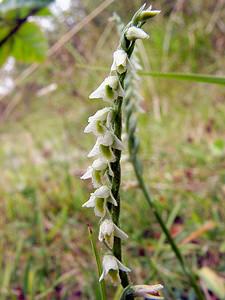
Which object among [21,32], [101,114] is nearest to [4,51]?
[21,32]

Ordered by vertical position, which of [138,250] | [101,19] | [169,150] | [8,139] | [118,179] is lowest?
[118,179]

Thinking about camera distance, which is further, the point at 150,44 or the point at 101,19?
the point at 101,19

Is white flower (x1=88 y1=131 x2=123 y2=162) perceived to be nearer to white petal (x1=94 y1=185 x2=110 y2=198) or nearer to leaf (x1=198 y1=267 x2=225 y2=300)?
white petal (x1=94 y1=185 x2=110 y2=198)

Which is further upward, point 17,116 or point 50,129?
point 17,116

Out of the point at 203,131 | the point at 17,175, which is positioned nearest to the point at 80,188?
the point at 17,175

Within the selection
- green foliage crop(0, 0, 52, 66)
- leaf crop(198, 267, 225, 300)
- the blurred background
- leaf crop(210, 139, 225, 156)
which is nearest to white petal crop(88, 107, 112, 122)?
the blurred background

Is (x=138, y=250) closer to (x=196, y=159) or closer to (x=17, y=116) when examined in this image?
(x=196, y=159)

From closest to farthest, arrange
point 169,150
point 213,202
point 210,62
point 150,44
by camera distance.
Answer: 1. point 213,202
2. point 169,150
3. point 210,62
4. point 150,44

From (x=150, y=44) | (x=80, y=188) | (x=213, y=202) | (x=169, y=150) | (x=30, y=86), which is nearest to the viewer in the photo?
(x=213, y=202)
